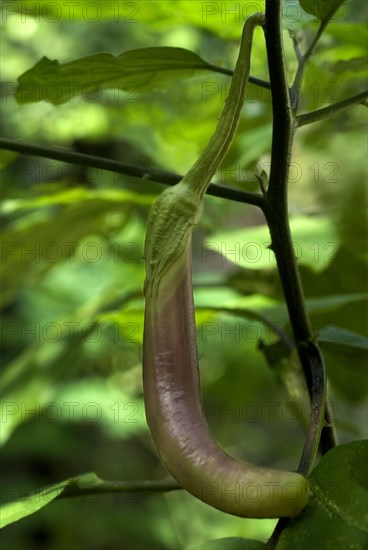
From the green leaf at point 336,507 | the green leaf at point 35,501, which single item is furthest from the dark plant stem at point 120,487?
the green leaf at point 336,507

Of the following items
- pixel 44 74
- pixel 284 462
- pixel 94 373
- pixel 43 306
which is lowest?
pixel 284 462

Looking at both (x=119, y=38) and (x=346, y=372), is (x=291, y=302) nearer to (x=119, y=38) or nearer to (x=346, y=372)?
(x=346, y=372)

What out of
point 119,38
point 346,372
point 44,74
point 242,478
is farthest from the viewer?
point 119,38

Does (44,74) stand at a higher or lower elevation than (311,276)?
higher

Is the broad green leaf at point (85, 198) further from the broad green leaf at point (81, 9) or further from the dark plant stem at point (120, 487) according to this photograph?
the dark plant stem at point (120, 487)

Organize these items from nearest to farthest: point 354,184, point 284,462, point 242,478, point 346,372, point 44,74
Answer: point 242,478 → point 44,74 → point 346,372 → point 354,184 → point 284,462

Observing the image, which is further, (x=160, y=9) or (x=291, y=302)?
(x=160, y=9)

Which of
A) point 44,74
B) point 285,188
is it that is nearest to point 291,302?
point 285,188
